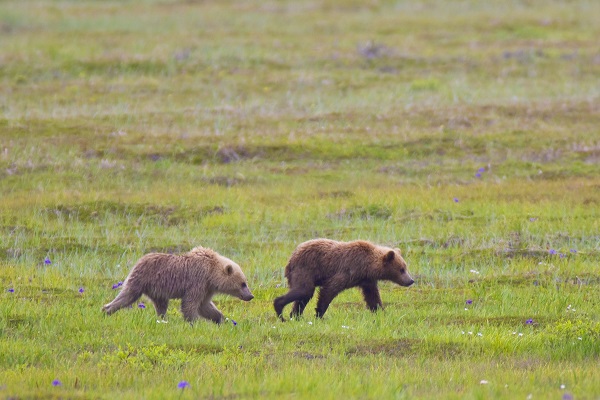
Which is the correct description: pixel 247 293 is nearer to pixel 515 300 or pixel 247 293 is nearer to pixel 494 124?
pixel 515 300

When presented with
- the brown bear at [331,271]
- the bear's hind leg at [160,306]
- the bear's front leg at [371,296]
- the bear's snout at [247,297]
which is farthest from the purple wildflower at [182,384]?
the bear's front leg at [371,296]

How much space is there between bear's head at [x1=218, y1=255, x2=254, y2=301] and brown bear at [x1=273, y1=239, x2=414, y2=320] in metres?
0.45

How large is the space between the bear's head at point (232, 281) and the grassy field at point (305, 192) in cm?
27

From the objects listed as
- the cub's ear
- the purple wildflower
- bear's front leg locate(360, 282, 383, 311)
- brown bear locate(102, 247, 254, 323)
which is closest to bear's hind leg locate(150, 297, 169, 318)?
brown bear locate(102, 247, 254, 323)

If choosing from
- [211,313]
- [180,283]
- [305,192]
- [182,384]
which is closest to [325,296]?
[211,313]

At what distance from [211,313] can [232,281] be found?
0.58 metres

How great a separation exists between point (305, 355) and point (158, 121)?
60.2ft

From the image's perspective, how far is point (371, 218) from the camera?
717 inches

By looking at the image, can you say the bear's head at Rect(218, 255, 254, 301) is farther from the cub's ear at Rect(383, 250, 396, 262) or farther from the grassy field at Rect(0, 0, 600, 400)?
the cub's ear at Rect(383, 250, 396, 262)

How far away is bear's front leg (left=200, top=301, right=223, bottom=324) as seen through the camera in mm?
11367

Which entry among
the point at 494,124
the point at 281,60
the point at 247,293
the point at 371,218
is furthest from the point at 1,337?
the point at 281,60

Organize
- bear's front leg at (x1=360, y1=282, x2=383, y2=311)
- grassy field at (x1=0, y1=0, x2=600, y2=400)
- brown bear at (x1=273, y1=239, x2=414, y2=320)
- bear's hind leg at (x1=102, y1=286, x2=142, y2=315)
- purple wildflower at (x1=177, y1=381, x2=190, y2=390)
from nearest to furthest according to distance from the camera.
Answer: purple wildflower at (x1=177, y1=381, x2=190, y2=390) → grassy field at (x1=0, y1=0, x2=600, y2=400) → bear's hind leg at (x1=102, y1=286, x2=142, y2=315) → brown bear at (x1=273, y1=239, x2=414, y2=320) → bear's front leg at (x1=360, y1=282, x2=383, y2=311)

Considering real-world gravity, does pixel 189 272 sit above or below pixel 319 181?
above

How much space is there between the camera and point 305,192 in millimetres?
20562
